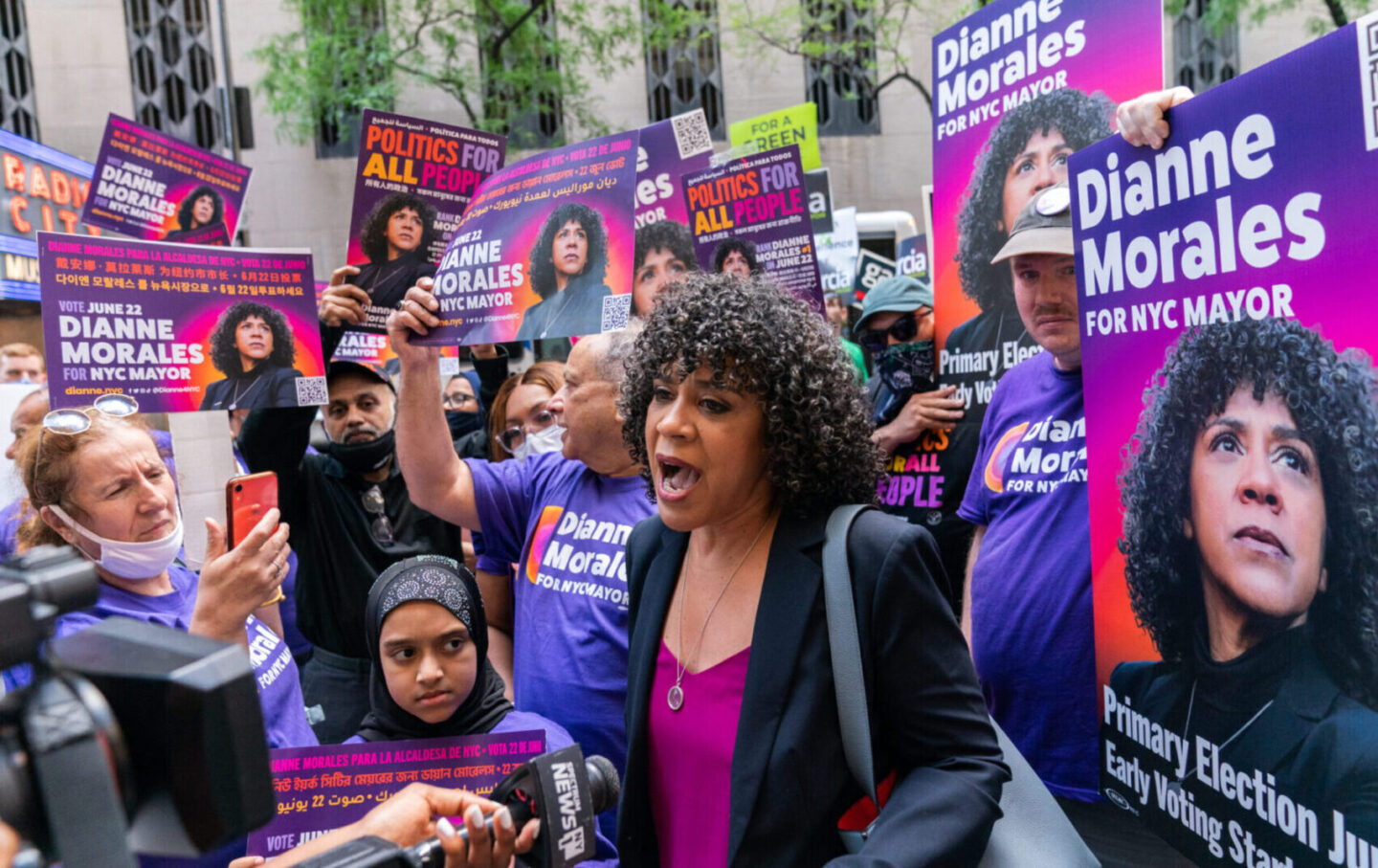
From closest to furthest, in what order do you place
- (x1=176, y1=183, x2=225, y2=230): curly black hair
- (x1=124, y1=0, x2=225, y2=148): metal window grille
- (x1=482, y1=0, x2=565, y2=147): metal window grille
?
(x1=176, y1=183, x2=225, y2=230): curly black hair
(x1=482, y1=0, x2=565, y2=147): metal window grille
(x1=124, y1=0, x2=225, y2=148): metal window grille

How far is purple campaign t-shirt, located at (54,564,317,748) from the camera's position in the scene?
7.43ft

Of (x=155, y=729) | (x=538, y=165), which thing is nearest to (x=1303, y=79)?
(x=155, y=729)

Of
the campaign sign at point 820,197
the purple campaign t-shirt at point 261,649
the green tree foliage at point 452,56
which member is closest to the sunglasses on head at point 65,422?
the purple campaign t-shirt at point 261,649

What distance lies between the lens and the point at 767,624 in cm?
178

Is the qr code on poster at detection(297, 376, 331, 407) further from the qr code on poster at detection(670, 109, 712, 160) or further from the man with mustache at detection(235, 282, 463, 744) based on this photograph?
the qr code on poster at detection(670, 109, 712, 160)

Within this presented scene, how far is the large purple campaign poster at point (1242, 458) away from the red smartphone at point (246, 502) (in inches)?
71.0

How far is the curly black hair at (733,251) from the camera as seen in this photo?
433 centimetres

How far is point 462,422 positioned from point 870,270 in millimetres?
3702

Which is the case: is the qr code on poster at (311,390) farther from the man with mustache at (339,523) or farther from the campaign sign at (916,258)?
the campaign sign at (916,258)

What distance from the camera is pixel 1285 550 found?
1.62m

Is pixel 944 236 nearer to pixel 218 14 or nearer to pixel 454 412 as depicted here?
pixel 454 412

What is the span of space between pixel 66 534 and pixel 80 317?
1.06 m

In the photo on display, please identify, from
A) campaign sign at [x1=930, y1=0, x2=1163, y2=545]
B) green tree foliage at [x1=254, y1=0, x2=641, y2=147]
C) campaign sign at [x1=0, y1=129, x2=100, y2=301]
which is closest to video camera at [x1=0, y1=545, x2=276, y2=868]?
campaign sign at [x1=930, y1=0, x2=1163, y2=545]

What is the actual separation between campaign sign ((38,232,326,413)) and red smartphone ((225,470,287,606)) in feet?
3.40
